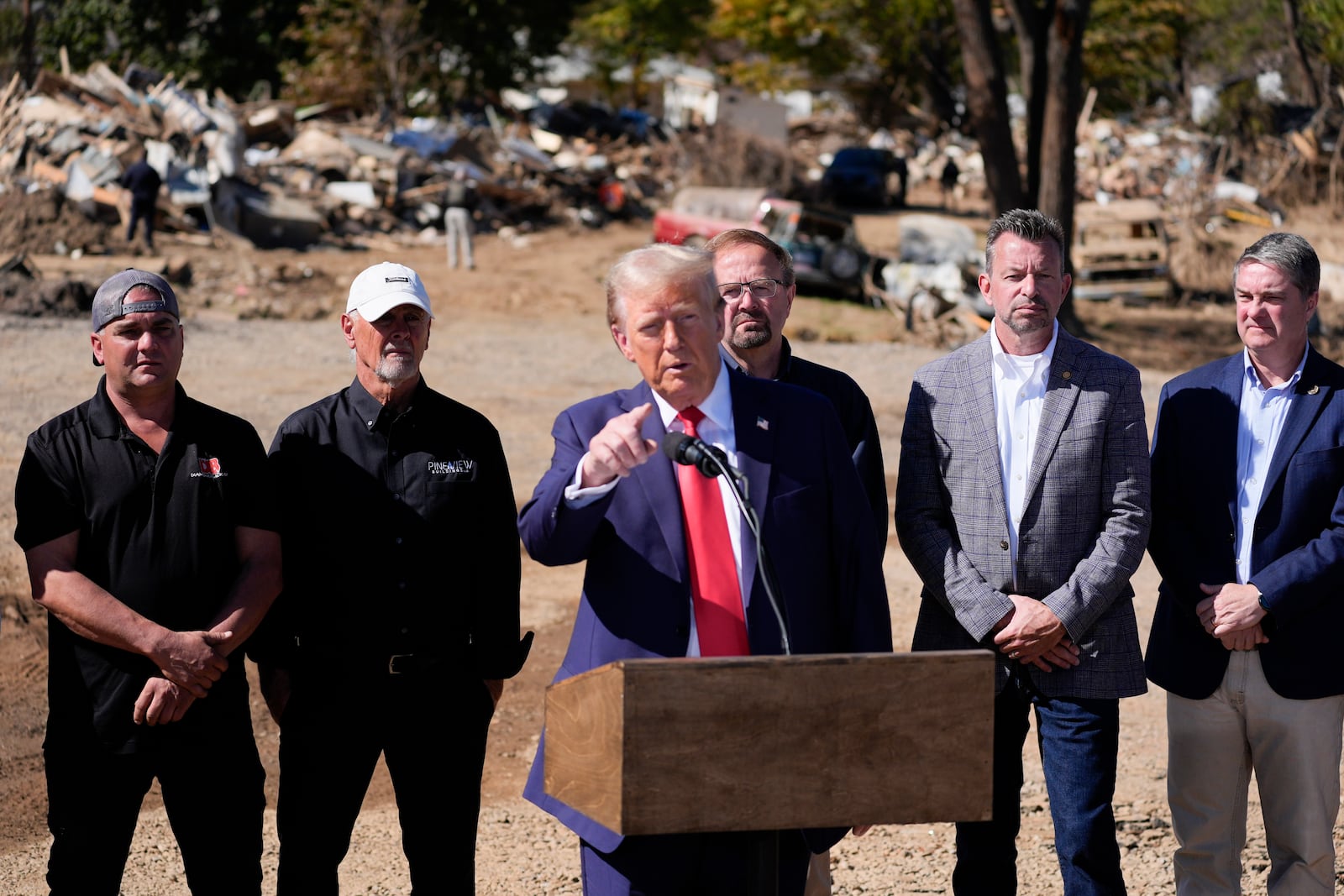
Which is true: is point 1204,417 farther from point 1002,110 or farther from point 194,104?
point 194,104

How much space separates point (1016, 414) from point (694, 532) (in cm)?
143

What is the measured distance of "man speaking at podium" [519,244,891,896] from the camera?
3.15 metres

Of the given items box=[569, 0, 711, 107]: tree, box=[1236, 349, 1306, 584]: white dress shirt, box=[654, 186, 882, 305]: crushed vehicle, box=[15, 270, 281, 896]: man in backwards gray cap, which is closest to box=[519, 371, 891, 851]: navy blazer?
box=[15, 270, 281, 896]: man in backwards gray cap

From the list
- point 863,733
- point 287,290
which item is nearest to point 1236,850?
point 863,733

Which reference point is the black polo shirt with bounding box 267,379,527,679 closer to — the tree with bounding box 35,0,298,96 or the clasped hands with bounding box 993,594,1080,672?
the clasped hands with bounding box 993,594,1080,672

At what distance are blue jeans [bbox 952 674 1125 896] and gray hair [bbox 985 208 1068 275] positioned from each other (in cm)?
128

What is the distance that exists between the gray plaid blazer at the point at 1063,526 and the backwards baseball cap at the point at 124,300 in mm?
2300

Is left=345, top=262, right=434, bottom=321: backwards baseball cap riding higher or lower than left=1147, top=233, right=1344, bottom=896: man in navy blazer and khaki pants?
higher

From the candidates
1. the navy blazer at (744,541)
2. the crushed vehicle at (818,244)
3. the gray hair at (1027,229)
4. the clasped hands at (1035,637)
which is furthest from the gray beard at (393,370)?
the crushed vehicle at (818,244)

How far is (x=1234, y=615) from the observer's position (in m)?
4.16

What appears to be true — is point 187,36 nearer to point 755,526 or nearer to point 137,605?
point 137,605

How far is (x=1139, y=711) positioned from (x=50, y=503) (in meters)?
5.43

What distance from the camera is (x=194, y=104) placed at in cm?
2691

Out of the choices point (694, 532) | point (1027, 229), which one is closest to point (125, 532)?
point (694, 532)
